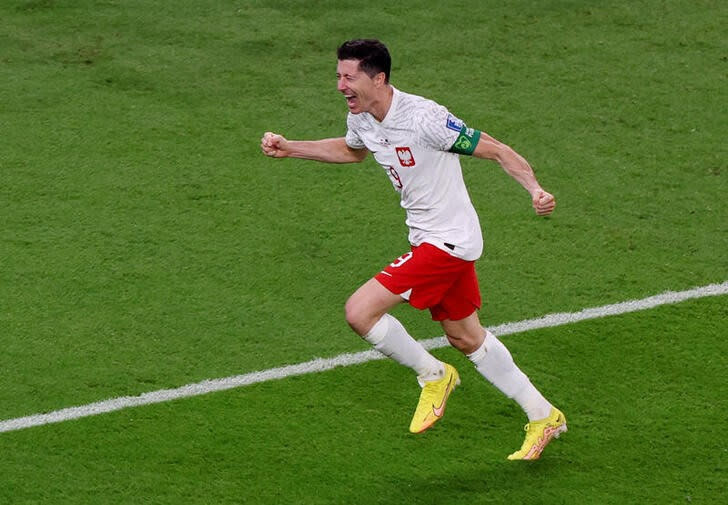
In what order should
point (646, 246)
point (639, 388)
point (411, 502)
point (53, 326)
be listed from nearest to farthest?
point (411, 502) < point (639, 388) < point (53, 326) < point (646, 246)

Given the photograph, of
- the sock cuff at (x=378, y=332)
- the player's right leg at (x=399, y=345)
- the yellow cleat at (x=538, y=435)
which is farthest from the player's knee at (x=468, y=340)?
the yellow cleat at (x=538, y=435)

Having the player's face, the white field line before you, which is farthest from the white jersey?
the white field line

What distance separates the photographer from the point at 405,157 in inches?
255

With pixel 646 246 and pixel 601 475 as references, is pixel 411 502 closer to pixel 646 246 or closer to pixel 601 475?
pixel 601 475

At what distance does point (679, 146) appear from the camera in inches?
386

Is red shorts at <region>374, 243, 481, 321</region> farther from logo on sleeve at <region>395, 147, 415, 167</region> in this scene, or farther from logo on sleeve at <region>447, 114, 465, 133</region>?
logo on sleeve at <region>447, 114, 465, 133</region>

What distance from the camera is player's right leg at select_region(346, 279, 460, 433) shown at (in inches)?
254

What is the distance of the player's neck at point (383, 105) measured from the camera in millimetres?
6484

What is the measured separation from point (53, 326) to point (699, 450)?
12.0ft

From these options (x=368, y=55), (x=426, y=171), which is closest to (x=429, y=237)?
Result: (x=426, y=171)

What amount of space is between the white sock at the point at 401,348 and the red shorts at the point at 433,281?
0.18 m

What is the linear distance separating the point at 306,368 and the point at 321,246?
138 centimetres

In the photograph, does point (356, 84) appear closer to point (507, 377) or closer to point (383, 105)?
point (383, 105)

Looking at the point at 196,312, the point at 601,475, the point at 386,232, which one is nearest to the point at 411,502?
the point at 601,475
